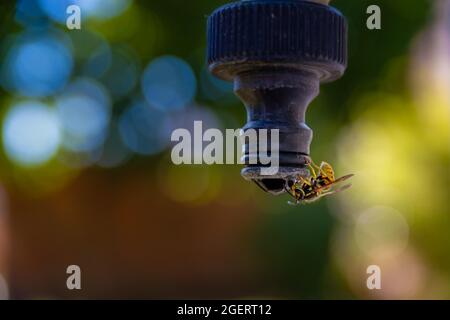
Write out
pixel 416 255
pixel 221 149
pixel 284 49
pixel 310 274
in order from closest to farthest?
pixel 284 49, pixel 221 149, pixel 416 255, pixel 310 274

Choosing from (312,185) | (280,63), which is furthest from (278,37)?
(312,185)

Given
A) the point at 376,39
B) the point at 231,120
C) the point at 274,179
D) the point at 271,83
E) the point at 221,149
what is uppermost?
the point at 376,39

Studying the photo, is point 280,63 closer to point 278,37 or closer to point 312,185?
point 278,37

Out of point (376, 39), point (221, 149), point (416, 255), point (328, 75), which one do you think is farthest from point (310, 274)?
point (328, 75)

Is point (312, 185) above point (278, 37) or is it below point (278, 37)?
below

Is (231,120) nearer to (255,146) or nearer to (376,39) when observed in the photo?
(376,39)

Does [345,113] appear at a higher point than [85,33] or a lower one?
lower

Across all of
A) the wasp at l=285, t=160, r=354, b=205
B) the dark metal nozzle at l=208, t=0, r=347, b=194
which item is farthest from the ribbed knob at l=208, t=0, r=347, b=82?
the wasp at l=285, t=160, r=354, b=205

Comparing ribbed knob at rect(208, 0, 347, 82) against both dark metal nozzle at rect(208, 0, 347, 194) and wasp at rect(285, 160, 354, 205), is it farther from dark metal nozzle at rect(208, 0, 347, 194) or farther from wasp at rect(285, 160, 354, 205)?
wasp at rect(285, 160, 354, 205)

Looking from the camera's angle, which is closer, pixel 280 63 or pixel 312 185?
pixel 280 63
